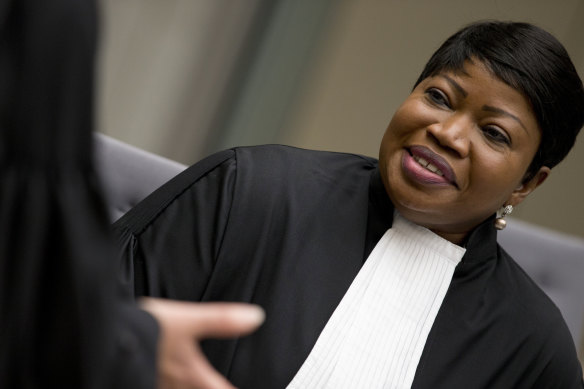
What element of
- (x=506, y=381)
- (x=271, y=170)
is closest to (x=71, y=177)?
(x=271, y=170)

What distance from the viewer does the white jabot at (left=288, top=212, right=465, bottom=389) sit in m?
1.22

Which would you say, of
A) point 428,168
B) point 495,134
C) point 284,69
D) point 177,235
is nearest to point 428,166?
point 428,168

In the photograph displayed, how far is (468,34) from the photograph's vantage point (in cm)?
134

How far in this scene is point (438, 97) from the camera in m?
1.29

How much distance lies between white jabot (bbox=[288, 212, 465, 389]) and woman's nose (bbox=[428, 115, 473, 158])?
205 millimetres

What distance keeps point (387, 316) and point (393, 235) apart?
0.50 ft

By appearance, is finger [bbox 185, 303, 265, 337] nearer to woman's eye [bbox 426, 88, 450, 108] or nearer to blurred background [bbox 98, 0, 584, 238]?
woman's eye [bbox 426, 88, 450, 108]

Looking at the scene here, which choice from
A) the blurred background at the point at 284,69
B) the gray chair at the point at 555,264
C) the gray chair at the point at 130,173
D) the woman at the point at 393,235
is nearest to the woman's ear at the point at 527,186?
the woman at the point at 393,235

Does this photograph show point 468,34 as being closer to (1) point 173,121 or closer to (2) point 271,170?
(2) point 271,170

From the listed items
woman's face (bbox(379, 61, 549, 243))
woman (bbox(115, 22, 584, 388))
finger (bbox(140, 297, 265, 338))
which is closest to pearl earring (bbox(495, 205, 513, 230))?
woman (bbox(115, 22, 584, 388))

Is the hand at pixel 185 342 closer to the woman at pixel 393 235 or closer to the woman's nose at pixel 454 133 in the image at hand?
the woman at pixel 393 235

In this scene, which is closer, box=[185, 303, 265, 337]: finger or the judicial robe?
box=[185, 303, 265, 337]: finger

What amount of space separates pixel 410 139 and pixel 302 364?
414 millimetres

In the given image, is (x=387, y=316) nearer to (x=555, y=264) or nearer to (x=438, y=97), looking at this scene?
(x=438, y=97)
